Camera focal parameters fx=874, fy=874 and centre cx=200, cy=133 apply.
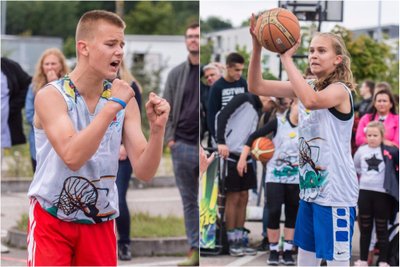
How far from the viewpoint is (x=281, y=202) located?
8.26m

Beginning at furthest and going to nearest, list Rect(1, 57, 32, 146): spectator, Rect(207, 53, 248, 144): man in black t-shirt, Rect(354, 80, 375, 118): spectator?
Rect(1, 57, 32, 146): spectator
Rect(354, 80, 375, 118): spectator
Rect(207, 53, 248, 144): man in black t-shirt

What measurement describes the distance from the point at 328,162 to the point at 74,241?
195 cm

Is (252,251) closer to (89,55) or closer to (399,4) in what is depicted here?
(399,4)

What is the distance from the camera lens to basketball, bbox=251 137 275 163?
8.02 m

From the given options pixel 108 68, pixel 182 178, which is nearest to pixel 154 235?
pixel 182 178

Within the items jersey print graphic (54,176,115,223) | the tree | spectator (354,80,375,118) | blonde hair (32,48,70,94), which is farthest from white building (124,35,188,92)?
jersey print graphic (54,176,115,223)

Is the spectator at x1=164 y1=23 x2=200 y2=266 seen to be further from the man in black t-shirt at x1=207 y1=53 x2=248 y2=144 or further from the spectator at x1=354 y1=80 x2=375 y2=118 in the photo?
the spectator at x1=354 y1=80 x2=375 y2=118

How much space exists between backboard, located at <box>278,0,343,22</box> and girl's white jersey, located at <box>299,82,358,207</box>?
1946mm

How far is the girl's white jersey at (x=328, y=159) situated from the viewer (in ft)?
19.5

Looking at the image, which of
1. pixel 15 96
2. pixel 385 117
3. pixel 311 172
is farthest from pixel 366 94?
pixel 15 96

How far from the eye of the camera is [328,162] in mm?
5973

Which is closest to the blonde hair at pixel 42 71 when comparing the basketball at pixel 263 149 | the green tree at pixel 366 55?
the basketball at pixel 263 149

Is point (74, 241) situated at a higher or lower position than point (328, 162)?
lower

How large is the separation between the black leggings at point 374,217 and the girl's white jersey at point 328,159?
224cm
